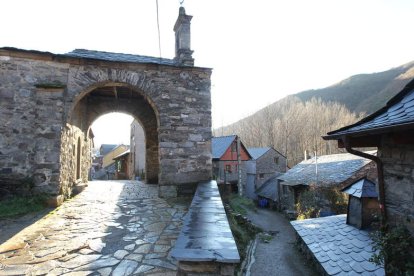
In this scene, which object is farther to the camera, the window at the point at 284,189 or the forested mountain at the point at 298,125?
the forested mountain at the point at 298,125

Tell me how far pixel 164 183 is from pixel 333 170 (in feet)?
49.2

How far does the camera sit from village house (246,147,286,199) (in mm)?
28141

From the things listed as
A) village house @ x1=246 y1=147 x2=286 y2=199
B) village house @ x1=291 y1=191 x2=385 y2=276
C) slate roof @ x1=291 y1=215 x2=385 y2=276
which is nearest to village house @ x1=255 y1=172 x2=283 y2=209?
village house @ x1=246 y1=147 x2=286 y2=199

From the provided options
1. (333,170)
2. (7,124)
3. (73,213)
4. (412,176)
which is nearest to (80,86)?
(7,124)

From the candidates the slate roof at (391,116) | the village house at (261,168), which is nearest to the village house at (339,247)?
the slate roof at (391,116)

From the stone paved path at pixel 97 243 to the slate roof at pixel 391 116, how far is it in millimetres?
3374

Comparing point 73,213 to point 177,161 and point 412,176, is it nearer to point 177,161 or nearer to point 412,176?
point 177,161

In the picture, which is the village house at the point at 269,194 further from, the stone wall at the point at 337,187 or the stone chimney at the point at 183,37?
the stone chimney at the point at 183,37

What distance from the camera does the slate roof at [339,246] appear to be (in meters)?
6.09

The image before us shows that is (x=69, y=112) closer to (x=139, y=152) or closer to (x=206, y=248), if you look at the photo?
(x=206, y=248)

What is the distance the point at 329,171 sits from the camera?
690 inches

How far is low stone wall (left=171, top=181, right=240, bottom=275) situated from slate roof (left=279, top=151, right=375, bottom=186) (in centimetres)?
1460

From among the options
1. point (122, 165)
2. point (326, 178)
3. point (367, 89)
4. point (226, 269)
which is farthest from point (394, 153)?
point (367, 89)

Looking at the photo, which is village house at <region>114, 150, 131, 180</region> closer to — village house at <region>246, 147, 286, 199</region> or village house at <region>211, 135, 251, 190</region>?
village house at <region>211, 135, 251, 190</region>
